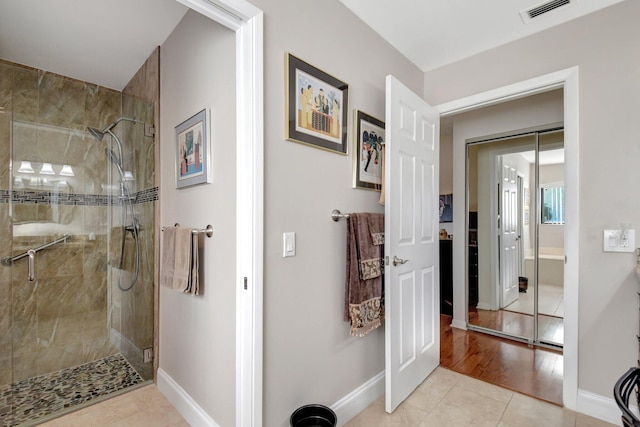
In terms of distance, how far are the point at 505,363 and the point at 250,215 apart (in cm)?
259

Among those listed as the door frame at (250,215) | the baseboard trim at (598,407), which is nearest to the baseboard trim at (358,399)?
the door frame at (250,215)

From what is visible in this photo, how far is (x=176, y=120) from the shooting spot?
2070 mm

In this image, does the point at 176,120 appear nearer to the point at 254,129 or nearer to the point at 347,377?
the point at 254,129

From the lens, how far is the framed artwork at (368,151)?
1.98m

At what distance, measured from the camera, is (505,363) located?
2.62 m

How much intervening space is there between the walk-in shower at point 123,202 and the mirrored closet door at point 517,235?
3327mm

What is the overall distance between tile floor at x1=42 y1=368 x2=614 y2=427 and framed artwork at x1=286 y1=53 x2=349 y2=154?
168 centimetres

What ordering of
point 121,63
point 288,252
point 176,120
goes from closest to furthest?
1. point 288,252
2. point 176,120
3. point 121,63

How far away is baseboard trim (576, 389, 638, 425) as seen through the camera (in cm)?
184

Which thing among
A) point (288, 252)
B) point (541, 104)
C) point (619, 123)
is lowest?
point (288, 252)

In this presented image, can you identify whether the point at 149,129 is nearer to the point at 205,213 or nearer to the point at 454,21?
the point at 205,213

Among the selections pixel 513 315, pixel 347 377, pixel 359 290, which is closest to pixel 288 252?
pixel 359 290

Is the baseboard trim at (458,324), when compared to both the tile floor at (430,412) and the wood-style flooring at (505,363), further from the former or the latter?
the tile floor at (430,412)

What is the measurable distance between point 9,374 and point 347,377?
2535mm
